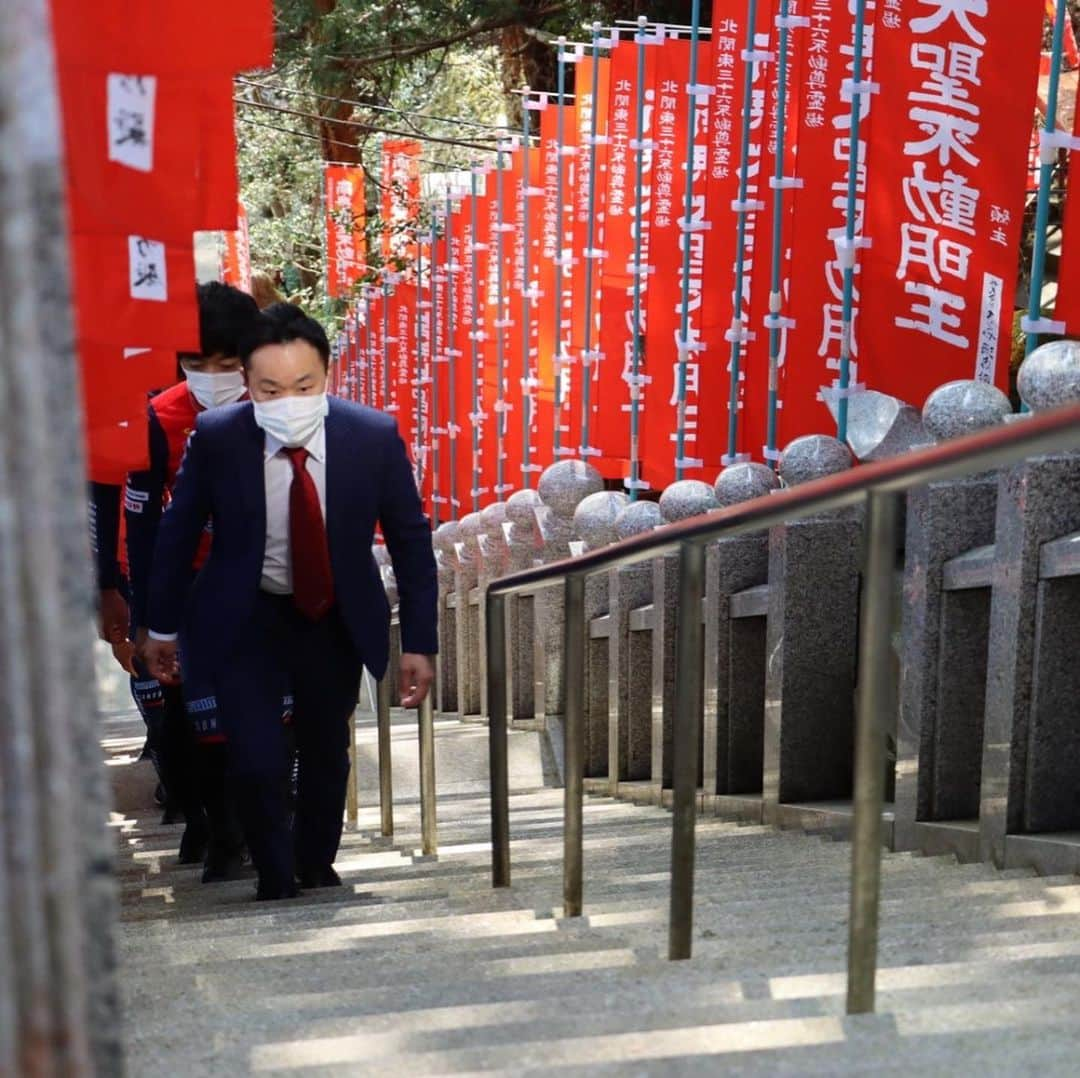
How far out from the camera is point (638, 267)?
9.20 metres

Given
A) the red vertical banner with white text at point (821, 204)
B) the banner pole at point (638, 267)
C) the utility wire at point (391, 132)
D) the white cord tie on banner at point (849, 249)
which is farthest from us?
the utility wire at point (391, 132)

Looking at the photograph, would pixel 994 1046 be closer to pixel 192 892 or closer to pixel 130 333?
pixel 130 333

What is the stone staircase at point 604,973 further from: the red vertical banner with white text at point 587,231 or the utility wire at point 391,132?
the utility wire at point 391,132

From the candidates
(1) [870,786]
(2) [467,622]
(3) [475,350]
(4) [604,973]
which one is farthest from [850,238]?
(2) [467,622]

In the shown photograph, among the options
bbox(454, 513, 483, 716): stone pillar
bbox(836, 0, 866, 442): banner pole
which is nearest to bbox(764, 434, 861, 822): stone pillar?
bbox(836, 0, 866, 442): banner pole

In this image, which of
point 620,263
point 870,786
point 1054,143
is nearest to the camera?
point 870,786

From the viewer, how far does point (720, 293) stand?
8320 millimetres

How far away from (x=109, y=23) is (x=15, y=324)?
2.55m

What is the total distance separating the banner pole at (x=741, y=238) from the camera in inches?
307

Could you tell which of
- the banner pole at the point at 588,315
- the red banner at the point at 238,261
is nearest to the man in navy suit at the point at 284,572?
the banner pole at the point at 588,315

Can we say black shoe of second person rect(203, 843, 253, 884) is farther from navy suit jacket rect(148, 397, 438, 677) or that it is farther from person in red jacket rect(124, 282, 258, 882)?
navy suit jacket rect(148, 397, 438, 677)

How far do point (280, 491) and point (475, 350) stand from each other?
27.9ft

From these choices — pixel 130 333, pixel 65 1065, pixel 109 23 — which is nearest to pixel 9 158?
pixel 65 1065

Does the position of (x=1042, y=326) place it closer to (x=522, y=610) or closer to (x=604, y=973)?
(x=604, y=973)
